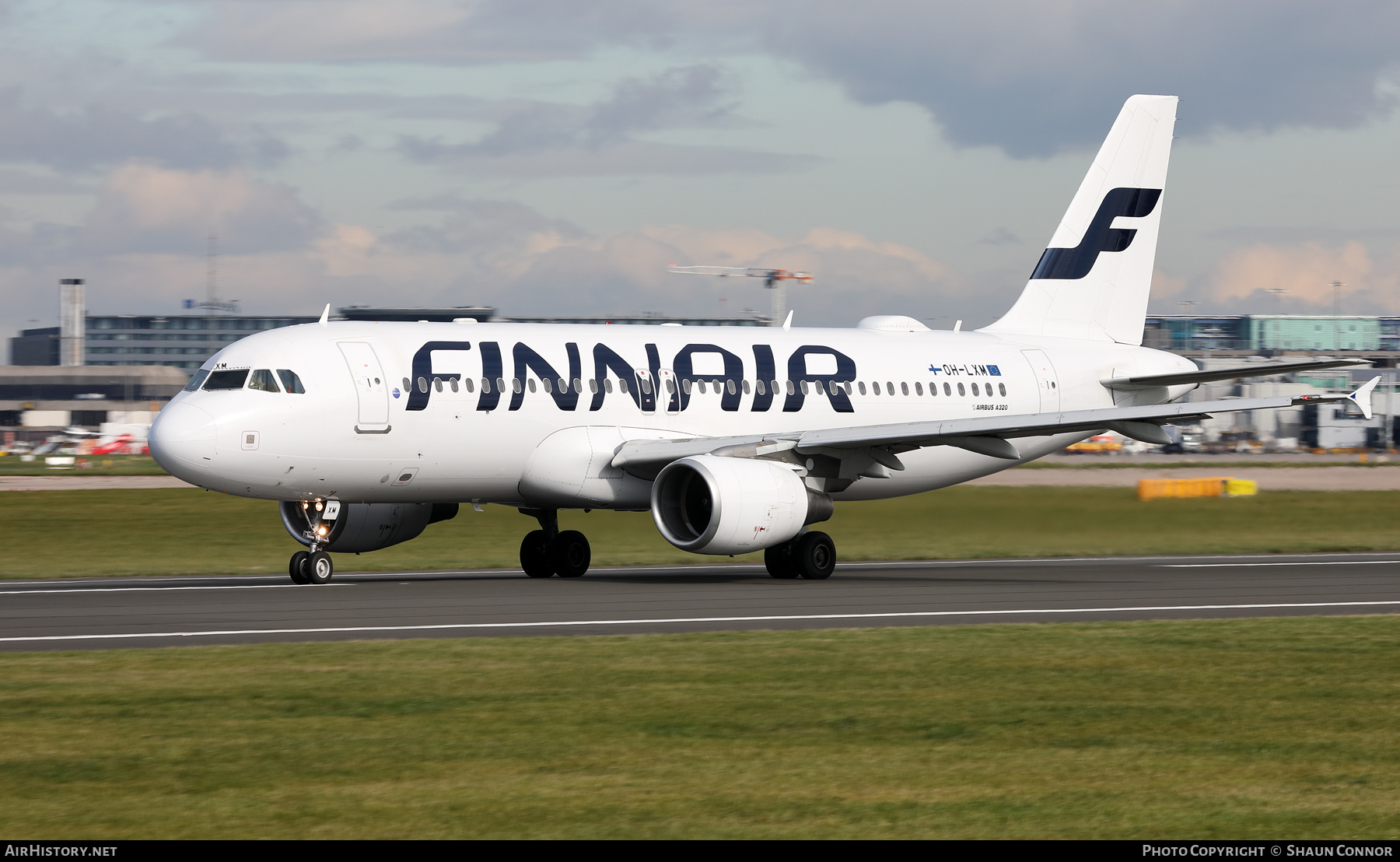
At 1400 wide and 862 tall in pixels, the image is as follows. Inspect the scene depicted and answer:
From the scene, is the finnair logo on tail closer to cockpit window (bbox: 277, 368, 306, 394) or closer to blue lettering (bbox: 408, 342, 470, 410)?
blue lettering (bbox: 408, 342, 470, 410)

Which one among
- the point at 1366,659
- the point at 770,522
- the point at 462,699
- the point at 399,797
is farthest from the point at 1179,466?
the point at 399,797

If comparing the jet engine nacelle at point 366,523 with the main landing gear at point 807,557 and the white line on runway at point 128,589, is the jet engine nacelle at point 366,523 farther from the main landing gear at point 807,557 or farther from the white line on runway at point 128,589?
the main landing gear at point 807,557

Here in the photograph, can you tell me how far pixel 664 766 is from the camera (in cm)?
1066

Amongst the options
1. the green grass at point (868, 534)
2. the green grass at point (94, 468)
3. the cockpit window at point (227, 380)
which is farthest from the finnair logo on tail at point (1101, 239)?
the green grass at point (94, 468)

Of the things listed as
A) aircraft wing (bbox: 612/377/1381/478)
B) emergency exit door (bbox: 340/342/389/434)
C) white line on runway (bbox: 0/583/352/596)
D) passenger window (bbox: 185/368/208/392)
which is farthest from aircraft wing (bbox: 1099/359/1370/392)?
passenger window (bbox: 185/368/208/392)

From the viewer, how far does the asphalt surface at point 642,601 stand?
1912 cm

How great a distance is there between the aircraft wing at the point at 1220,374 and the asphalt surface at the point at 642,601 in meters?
3.44

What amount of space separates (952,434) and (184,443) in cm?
1167

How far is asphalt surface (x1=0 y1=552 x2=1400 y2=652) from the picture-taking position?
19125 millimetres

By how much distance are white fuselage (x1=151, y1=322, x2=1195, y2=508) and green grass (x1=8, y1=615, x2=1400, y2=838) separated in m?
8.62

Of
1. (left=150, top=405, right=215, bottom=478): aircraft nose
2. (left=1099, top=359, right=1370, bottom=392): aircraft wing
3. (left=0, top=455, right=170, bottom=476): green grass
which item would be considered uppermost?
(left=1099, top=359, right=1370, bottom=392): aircraft wing

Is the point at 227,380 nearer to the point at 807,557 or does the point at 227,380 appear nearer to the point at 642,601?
the point at 642,601
